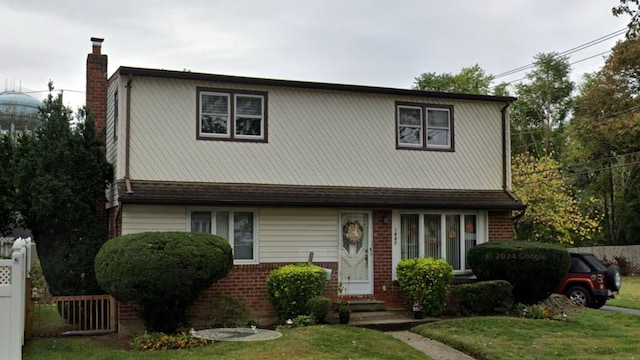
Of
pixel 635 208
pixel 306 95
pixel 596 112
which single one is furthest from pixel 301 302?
pixel 635 208

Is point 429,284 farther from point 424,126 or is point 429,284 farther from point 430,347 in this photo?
point 424,126

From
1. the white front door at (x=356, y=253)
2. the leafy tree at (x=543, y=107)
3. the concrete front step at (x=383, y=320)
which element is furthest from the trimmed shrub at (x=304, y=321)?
the leafy tree at (x=543, y=107)

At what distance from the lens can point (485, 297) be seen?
14.7 metres

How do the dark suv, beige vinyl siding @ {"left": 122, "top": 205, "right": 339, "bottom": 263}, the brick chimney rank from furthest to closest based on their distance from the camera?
the dark suv
the brick chimney
beige vinyl siding @ {"left": 122, "top": 205, "right": 339, "bottom": 263}

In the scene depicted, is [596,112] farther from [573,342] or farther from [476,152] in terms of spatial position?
[573,342]

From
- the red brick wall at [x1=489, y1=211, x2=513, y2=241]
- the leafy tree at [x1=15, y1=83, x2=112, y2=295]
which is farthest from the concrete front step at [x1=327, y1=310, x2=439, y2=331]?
the leafy tree at [x1=15, y1=83, x2=112, y2=295]

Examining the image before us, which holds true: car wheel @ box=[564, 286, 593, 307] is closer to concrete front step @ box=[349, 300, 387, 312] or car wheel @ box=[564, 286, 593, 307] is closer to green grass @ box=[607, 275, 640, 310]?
green grass @ box=[607, 275, 640, 310]

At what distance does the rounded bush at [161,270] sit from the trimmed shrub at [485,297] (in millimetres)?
5669

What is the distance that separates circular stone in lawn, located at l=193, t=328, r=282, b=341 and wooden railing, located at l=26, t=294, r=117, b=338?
2137 millimetres

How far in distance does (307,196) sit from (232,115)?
2.51m

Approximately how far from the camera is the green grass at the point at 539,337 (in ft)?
36.5

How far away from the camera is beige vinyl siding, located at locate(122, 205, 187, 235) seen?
13.5 metres

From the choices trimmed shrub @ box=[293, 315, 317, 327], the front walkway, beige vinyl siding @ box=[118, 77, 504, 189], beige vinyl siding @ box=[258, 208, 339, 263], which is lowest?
the front walkway

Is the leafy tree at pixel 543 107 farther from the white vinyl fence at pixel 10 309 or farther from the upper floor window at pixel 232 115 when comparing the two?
the white vinyl fence at pixel 10 309
